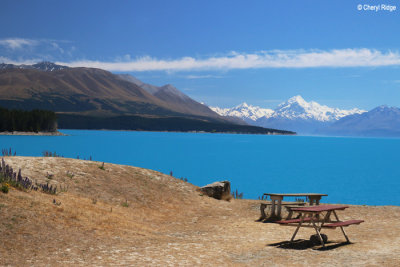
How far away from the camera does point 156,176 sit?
2844 cm

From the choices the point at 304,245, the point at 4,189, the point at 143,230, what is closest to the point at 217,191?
the point at 143,230

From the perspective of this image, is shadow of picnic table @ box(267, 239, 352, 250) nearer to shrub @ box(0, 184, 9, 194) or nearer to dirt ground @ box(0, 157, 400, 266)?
dirt ground @ box(0, 157, 400, 266)

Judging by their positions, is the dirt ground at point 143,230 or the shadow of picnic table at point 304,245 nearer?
the dirt ground at point 143,230

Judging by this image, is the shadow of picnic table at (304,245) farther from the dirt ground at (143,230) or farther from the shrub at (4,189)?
the shrub at (4,189)

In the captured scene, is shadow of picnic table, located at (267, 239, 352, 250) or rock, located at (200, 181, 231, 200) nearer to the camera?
shadow of picnic table, located at (267, 239, 352, 250)

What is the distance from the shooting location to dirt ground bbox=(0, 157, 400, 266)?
41.7ft

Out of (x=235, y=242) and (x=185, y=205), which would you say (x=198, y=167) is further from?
(x=235, y=242)

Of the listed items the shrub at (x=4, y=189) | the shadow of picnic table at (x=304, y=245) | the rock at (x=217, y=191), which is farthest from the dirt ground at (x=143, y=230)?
the rock at (x=217, y=191)

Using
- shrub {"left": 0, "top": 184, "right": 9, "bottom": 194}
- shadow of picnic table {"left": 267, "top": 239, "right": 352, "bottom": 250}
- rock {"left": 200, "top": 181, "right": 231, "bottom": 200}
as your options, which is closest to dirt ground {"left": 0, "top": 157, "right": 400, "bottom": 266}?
shadow of picnic table {"left": 267, "top": 239, "right": 352, "bottom": 250}

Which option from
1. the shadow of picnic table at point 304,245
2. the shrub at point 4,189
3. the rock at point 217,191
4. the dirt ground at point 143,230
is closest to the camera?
the dirt ground at point 143,230

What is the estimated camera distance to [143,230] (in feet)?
57.0

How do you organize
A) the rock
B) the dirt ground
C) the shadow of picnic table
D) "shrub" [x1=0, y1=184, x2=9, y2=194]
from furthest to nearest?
the rock
"shrub" [x1=0, y1=184, x2=9, y2=194]
the shadow of picnic table
the dirt ground

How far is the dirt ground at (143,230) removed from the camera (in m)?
12.7

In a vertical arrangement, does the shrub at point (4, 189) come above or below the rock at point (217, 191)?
above
